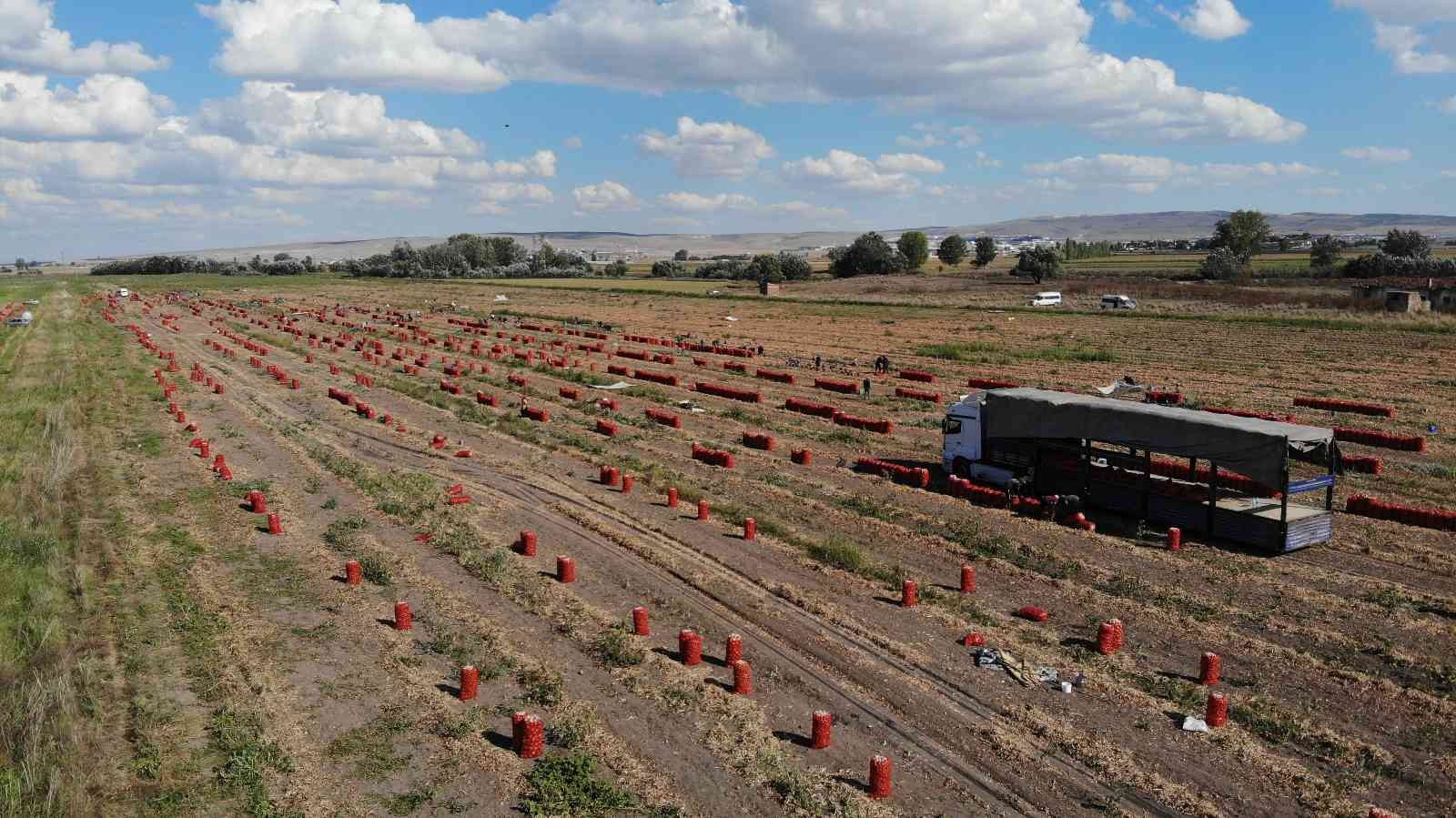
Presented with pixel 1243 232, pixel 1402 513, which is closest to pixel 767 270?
pixel 1243 232

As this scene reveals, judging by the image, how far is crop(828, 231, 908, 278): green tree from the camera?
476ft

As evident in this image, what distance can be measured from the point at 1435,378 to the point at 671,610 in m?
43.4

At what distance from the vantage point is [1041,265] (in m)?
116

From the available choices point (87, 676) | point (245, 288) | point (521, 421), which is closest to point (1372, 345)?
point (521, 421)

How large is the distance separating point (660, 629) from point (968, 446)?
1322 cm

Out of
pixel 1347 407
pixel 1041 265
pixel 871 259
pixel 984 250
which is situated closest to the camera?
pixel 1347 407

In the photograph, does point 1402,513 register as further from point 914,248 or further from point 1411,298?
point 914,248

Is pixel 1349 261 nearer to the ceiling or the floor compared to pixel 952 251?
nearer to the floor

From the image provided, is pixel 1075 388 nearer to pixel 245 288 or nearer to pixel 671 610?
pixel 671 610

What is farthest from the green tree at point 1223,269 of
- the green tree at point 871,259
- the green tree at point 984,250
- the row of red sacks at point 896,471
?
the row of red sacks at point 896,471

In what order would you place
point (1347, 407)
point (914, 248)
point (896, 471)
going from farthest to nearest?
point (914, 248) → point (1347, 407) → point (896, 471)

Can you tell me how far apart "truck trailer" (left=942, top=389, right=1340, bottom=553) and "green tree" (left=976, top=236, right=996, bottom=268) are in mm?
144113

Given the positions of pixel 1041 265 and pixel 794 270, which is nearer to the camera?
pixel 1041 265

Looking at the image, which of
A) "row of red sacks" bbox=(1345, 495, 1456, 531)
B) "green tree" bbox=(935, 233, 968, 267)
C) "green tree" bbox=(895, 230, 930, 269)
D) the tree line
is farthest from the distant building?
"green tree" bbox=(935, 233, 968, 267)
